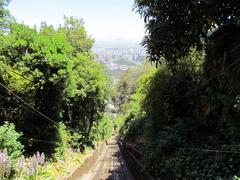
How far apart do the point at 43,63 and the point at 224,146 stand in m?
10.6

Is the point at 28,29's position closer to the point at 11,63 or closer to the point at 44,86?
the point at 11,63

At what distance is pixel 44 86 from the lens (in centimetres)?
1606

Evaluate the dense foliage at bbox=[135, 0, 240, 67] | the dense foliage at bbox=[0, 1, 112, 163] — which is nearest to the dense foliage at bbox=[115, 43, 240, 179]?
the dense foliage at bbox=[135, 0, 240, 67]

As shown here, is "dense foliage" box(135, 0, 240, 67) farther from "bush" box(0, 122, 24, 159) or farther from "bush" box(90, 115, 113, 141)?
"bush" box(90, 115, 113, 141)

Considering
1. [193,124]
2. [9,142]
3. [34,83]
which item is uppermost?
[34,83]

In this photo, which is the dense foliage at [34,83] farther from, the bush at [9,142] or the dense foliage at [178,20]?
the dense foliage at [178,20]

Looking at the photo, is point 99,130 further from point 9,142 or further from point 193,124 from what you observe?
point 193,124

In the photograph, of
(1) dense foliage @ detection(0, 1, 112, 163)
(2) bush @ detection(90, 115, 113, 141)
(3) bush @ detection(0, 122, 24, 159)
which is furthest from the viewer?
(2) bush @ detection(90, 115, 113, 141)

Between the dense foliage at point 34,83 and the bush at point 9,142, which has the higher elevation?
the dense foliage at point 34,83

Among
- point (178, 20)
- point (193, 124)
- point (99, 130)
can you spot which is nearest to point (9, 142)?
point (193, 124)

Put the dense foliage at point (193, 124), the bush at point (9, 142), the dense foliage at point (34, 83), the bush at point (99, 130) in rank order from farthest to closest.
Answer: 1. the bush at point (99, 130)
2. the dense foliage at point (34, 83)
3. the bush at point (9, 142)
4. the dense foliage at point (193, 124)

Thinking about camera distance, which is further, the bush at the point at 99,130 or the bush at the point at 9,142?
the bush at the point at 99,130

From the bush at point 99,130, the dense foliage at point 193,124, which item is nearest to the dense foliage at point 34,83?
the dense foliage at point 193,124

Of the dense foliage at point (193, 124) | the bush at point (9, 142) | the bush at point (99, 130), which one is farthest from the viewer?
the bush at point (99, 130)
